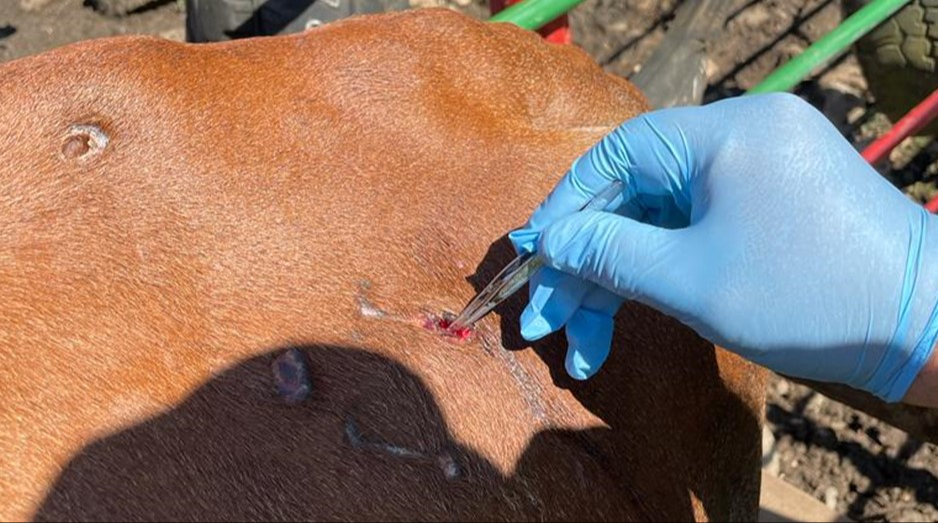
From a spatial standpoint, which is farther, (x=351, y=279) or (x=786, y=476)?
(x=786, y=476)

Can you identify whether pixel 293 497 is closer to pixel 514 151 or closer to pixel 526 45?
pixel 514 151

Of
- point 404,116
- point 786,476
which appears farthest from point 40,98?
point 786,476

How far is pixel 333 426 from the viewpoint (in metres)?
1.41

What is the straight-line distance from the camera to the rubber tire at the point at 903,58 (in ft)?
8.89

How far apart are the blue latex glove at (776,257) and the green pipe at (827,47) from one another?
2.12 feet

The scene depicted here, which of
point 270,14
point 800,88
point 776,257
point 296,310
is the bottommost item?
point 800,88

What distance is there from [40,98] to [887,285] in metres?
1.19

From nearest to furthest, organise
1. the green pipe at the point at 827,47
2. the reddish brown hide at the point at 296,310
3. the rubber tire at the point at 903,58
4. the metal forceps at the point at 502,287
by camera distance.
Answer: the reddish brown hide at the point at 296,310 → the metal forceps at the point at 502,287 → the green pipe at the point at 827,47 → the rubber tire at the point at 903,58

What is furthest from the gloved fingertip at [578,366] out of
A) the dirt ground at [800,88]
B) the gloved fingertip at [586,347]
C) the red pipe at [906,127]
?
the dirt ground at [800,88]

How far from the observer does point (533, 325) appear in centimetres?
147

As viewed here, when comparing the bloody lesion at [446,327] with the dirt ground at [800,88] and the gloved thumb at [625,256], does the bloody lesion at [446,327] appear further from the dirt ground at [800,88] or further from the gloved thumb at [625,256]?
the dirt ground at [800,88]

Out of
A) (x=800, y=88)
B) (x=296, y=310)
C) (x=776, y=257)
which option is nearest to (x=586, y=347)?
(x=776, y=257)

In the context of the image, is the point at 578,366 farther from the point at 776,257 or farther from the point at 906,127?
the point at 906,127

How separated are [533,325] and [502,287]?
67 millimetres
